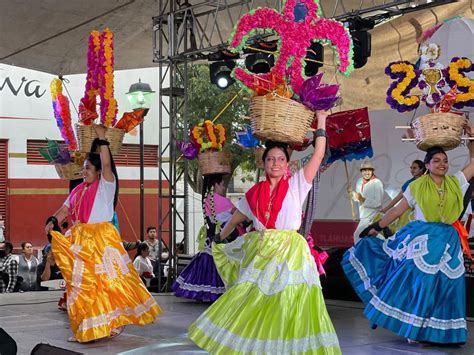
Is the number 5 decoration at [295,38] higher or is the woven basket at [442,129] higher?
the number 5 decoration at [295,38]

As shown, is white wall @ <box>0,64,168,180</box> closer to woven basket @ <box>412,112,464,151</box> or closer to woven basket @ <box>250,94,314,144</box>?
woven basket @ <box>412,112,464,151</box>

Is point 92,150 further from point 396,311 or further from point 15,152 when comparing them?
point 15,152

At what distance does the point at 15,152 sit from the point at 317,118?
14.2m

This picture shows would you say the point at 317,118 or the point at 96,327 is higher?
the point at 317,118

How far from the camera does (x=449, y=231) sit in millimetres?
6184

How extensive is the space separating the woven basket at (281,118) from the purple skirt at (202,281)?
4.15 meters

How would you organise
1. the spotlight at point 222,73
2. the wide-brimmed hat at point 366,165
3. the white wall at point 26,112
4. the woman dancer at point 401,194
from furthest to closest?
the white wall at point 26,112 < the spotlight at point 222,73 < the wide-brimmed hat at point 366,165 < the woman dancer at point 401,194

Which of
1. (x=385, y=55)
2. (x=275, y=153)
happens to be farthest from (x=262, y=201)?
(x=385, y=55)

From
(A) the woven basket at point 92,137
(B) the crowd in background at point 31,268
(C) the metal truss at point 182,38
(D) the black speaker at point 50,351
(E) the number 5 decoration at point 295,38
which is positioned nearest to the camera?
(D) the black speaker at point 50,351

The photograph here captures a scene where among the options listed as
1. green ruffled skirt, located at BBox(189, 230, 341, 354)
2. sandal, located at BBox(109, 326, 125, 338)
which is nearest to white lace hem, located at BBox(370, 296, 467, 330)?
→ green ruffled skirt, located at BBox(189, 230, 341, 354)

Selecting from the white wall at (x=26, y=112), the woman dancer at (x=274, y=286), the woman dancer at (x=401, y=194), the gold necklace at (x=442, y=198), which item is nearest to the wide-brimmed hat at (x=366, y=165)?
the woman dancer at (x=401, y=194)

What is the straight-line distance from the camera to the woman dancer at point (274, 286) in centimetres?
452

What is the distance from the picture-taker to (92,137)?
6816 millimetres

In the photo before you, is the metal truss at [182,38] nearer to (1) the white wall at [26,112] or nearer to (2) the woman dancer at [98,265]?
(2) the woman dancer at [98,265]
